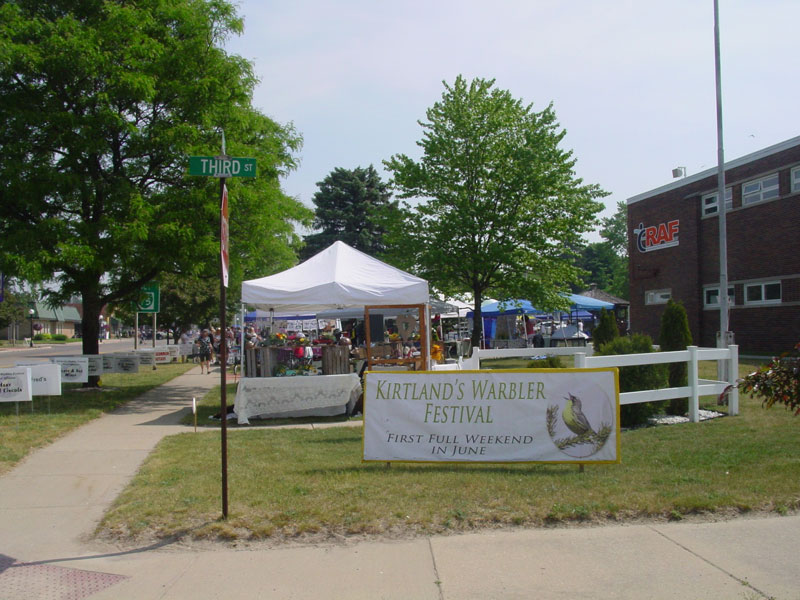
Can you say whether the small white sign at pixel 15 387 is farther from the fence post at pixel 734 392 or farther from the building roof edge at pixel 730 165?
the building roof edge at pixel 730 165

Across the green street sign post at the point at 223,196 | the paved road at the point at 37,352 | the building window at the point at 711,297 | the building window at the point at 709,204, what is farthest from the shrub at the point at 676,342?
the paved road at the point at 37,352

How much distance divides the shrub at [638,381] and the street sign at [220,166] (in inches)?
266

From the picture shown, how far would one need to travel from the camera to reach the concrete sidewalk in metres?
4.41

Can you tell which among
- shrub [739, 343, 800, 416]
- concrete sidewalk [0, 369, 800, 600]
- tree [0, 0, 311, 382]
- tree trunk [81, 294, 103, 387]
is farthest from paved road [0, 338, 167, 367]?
shrub [739, 343, 800, 416]

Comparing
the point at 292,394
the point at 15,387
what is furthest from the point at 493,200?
the point at 15,387

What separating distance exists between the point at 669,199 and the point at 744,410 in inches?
769

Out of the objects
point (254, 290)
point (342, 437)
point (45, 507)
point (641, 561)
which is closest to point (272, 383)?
point (254, 290)

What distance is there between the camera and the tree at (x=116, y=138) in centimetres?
1419

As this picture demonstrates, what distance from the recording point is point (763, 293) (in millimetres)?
23672

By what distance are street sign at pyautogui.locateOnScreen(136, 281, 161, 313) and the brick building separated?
1995 cm

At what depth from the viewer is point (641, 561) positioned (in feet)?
15.8

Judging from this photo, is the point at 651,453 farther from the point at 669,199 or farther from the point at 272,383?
the point at 669,199

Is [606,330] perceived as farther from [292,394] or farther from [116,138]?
[116,138]

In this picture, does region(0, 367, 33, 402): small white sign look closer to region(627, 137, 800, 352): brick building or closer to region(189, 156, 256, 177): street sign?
region(189, 156, 256, 177): street sign
